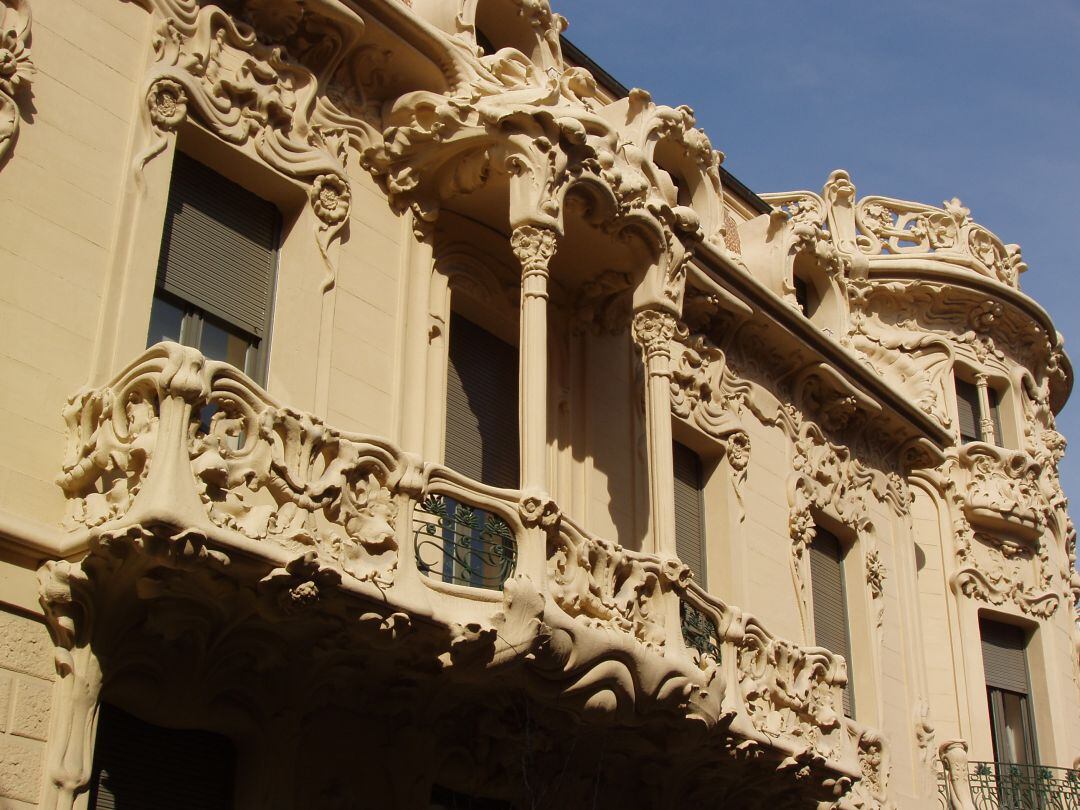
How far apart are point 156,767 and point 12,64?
458cm

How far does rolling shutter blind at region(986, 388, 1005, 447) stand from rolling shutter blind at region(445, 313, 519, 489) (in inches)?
438

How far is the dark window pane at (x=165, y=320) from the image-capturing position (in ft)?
34.5

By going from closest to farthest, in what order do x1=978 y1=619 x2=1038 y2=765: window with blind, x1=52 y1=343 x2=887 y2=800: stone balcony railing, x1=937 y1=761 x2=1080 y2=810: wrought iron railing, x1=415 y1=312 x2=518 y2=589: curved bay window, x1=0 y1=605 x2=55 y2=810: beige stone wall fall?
x1=0 y1=605 x2=55 y2=810: beige stone wall → x1=52 y1=343 x2=887 y2=800: stone balcony railing → x1=415 y1=312 x2=518 y2=589: curved bay window → x1=937 y1=761 x2=1080 y2=810: wrought iron railing → x1=978 y1=619 x2=1038 y2=765: window with blind

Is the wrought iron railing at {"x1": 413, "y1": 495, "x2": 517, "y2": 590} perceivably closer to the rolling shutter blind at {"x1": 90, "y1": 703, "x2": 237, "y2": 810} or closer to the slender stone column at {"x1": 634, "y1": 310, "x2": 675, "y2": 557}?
the slender stone column at {"x1": 634, "y1": 310, "x2": 675, "y2": 557}

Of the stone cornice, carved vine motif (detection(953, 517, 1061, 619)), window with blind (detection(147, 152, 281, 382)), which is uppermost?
the stone cornice

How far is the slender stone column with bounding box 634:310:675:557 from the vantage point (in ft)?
39.4

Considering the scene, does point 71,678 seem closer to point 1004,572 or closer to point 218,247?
point 218,247

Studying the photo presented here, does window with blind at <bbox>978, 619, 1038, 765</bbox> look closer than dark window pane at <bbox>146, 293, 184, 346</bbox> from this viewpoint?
No

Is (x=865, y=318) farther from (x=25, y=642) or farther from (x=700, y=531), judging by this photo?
(x=25, y=642)

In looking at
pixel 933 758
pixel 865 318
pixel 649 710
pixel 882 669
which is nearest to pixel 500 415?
pixel 649 710

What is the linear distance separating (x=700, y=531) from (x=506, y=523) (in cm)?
534

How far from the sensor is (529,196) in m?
11.8

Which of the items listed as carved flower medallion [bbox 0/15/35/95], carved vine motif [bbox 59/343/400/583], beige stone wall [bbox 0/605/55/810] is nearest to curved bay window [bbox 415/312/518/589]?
carved vine motif [bbox 59/343/400/583]

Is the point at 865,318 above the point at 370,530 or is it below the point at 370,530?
above
